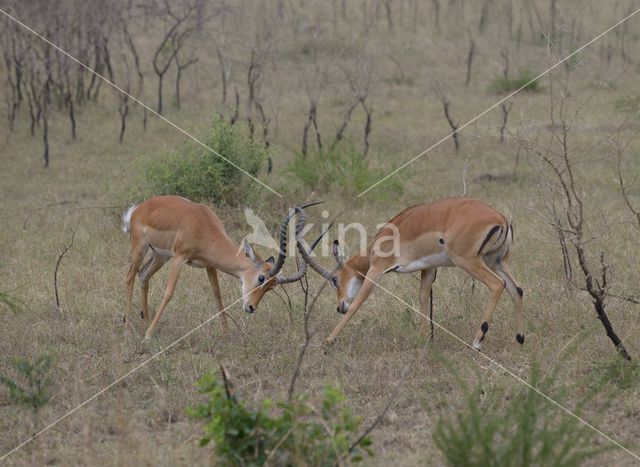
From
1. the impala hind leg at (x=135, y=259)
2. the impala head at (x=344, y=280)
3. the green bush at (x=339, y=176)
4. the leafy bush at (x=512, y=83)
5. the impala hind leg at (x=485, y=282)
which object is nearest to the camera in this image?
the impala hind leg at (x=485, y=282)

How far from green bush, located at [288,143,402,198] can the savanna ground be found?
9 centimetres

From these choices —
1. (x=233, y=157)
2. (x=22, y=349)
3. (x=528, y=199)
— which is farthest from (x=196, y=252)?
(x=528, y=199)

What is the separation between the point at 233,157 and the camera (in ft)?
Result: 31.9

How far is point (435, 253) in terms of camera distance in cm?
627

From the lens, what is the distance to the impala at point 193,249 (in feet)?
21.0

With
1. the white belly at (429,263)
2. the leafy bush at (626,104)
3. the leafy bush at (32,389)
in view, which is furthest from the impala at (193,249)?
the leafy bush at (626,104)

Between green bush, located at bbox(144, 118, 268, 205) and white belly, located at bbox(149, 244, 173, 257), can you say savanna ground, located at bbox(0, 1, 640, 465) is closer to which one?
green bush, located at bbox(144, 118, 268, 205)

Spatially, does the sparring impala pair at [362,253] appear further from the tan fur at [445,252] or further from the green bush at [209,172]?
the green bush at [209,172]

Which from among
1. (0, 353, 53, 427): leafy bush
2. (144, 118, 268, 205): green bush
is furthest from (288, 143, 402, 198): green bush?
(0, 353, 53, 427): leafy bush

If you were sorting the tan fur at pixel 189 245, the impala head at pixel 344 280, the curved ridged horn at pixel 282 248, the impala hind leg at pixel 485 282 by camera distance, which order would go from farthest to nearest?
the impala head at pixel 344 280, the tan fur at pixel 189 245, the curved ridged horn at pixel 282 248, the impala hind leg at pixel 485 282

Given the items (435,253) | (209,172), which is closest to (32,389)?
(435,253)

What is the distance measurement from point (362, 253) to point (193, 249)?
1.20m

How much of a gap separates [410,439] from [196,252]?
8.31 ft

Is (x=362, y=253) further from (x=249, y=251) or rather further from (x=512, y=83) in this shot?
(x=512, y=83)
